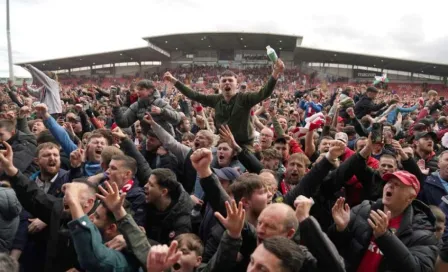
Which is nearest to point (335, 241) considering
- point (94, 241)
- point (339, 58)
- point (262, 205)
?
point (262, 205)

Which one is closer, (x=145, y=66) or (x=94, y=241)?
(x=94, y=241)

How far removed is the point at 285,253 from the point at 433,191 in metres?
2.34

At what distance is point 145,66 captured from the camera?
132 ft

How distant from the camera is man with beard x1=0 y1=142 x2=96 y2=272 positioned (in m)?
2.61

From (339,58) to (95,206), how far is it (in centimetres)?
3498

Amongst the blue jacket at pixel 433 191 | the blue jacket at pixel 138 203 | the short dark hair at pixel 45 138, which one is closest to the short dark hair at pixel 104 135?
the short dark hair at pixel 45 138

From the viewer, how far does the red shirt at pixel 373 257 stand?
2459 mm

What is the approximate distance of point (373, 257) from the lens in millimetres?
2482

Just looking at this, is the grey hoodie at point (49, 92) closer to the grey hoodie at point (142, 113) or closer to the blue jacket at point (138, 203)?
the grey hoodie at point (142, 113)

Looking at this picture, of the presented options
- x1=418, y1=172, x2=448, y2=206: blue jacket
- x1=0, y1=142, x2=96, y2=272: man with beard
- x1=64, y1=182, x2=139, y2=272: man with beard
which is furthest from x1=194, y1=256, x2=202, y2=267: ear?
x1=418, y1=172, x2=448, y2=206: blue jacket

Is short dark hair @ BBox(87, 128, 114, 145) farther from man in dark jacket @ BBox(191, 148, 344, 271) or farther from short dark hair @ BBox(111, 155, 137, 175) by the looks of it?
man in dark jacket @ BBox(191, 148, 344, 271)

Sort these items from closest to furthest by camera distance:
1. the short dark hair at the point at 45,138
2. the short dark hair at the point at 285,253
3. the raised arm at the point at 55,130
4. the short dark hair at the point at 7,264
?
the short dark hair at the point at 7,264
the short dark hair at the point at 285,253
the raised arm at the point at 55,130
the short dark hair at the point at 45,138

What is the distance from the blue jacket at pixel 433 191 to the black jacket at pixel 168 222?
232 centimetres

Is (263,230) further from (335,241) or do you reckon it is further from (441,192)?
(441,192)
